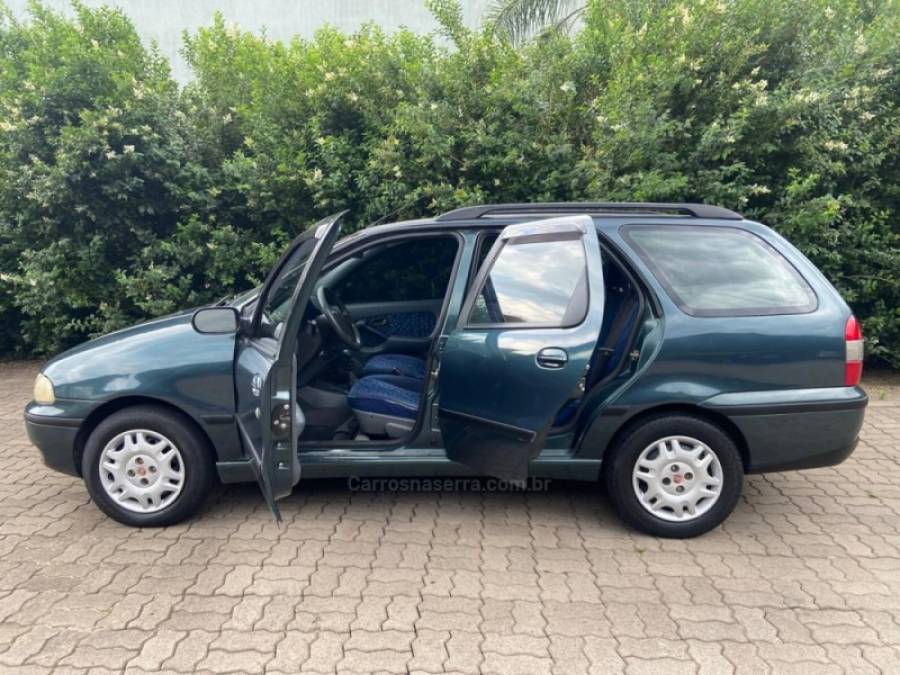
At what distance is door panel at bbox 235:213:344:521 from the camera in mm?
2837

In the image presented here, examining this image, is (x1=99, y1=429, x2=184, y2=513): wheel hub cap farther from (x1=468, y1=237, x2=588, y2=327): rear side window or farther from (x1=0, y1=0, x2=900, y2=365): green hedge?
(x1=0, y1=0, x2=900, y2=365): green hedge

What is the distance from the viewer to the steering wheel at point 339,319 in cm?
413

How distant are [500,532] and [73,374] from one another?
93.8 inches

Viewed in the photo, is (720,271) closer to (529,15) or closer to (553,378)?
(553,378)

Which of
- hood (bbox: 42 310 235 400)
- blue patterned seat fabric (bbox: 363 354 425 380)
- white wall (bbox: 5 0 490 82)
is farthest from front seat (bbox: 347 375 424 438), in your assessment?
white wall (bbox: 5 0 490 82)

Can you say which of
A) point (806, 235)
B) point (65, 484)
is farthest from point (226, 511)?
point (806, 235)

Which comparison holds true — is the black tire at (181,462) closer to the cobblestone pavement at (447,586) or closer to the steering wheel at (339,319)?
the cobblestone pavement at (447,586)

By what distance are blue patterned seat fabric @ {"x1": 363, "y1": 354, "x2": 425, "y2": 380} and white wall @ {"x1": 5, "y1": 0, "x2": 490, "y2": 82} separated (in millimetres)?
10235

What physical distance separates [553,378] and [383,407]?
3.84 feet

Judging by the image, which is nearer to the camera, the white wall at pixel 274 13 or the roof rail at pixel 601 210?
the roof rail at pixel 601 210

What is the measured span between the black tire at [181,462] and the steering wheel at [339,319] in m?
1.06

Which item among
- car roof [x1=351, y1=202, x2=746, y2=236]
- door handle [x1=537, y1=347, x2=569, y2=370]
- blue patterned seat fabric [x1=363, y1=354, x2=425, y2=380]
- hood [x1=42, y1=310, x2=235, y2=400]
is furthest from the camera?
blue patterned seat fabric [x1=363, y1=354, x2=425, y2=380]

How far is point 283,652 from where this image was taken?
260cm

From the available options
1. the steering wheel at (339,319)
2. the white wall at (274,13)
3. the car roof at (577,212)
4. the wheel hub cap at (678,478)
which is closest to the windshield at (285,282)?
the car roof at (577,212)
